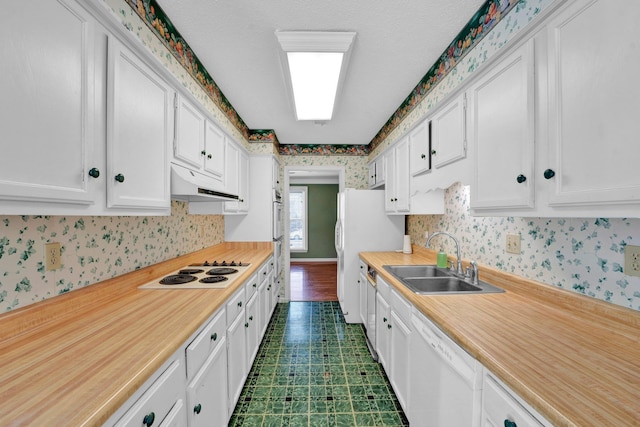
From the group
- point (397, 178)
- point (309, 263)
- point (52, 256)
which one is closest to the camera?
point (52, 256)

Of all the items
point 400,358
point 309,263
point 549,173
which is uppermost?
point 549,173

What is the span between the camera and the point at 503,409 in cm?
85

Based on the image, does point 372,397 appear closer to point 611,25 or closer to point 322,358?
point 322,358

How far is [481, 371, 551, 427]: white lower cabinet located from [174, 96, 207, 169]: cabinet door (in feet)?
6.02

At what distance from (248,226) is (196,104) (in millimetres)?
1936

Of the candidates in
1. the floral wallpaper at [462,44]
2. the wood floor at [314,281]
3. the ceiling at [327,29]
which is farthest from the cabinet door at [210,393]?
the wood floor at [314,281]

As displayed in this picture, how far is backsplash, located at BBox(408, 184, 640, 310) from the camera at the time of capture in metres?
1.06

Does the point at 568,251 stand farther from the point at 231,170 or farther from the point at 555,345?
the point at 231,170

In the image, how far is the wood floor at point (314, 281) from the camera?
441 centimetres

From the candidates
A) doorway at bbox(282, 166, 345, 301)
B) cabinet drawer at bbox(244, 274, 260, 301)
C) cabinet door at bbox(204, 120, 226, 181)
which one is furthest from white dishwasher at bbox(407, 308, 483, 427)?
doorway at bbox(282, 166, 345, 301)

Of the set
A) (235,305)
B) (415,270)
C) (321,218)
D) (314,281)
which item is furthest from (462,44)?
(321,218)

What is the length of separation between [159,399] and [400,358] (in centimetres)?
145

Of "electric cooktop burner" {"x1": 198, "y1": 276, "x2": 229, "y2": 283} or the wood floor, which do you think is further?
the wood floor

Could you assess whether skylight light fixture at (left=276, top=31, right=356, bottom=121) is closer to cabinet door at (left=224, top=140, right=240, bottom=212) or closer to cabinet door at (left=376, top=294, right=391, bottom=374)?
cabinet door at (left=224, top=140, right=240, bottom=212)
